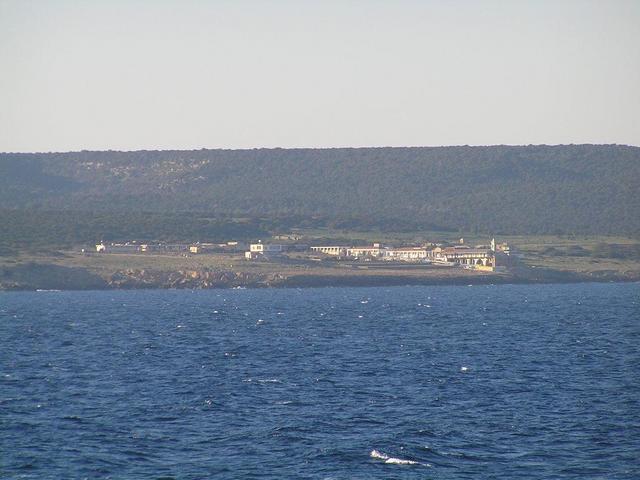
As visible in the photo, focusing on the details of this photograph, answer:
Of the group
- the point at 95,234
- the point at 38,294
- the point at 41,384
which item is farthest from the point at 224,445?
the point at 95,234

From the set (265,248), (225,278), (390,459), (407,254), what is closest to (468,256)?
(407,254)

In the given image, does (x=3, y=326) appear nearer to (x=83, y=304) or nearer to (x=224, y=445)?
(x=83, y=304)

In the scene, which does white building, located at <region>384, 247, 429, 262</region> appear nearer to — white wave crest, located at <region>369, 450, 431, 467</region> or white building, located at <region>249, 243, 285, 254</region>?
white building, located at <region>249, 243, 285, 254</region>

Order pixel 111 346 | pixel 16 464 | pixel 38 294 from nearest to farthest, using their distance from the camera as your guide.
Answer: pixel 16 464 → pixel 111 346 → pixel 38 294

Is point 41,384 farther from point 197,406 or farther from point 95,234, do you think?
point 95,234

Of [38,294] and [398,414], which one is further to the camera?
[38,294]

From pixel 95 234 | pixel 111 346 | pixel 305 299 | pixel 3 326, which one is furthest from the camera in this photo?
pixel 95 234
